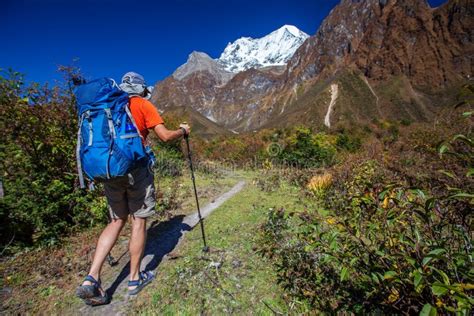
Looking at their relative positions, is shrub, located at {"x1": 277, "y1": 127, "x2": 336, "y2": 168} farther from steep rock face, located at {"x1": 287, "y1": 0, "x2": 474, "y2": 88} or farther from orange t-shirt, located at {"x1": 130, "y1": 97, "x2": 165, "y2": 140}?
steep rock face, located at {"x1": 287, "y1": 0, "x2": 474, "y2": 88}

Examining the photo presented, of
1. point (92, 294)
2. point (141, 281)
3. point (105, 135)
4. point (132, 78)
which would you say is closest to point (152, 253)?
point (141, 281)

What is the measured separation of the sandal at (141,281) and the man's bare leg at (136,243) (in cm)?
4

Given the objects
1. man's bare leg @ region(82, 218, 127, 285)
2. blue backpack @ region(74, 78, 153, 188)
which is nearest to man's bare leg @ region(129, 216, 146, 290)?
man's bare leg @ region(82, 218, 127, 285)

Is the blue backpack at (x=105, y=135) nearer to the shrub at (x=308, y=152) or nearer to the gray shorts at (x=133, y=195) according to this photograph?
the gray shorts at (x=133, y=195)

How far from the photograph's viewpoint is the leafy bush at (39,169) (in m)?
3.68

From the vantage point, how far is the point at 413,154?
7719 millimetres

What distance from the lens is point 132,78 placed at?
109 inches

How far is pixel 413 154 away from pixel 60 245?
9.11 m

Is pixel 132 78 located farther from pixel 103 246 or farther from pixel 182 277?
pixel 182 277

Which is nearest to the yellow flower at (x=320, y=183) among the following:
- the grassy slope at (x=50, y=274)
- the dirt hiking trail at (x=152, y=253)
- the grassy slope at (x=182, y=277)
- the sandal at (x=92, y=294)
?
the grassy slope at (x=182, y=277)

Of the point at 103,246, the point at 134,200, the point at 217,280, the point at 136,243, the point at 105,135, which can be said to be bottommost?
the point at 217,280

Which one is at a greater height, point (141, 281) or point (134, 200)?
point (134, 200)

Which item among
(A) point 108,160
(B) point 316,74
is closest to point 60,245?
(A) point 108,160

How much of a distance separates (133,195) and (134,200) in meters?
0.07
